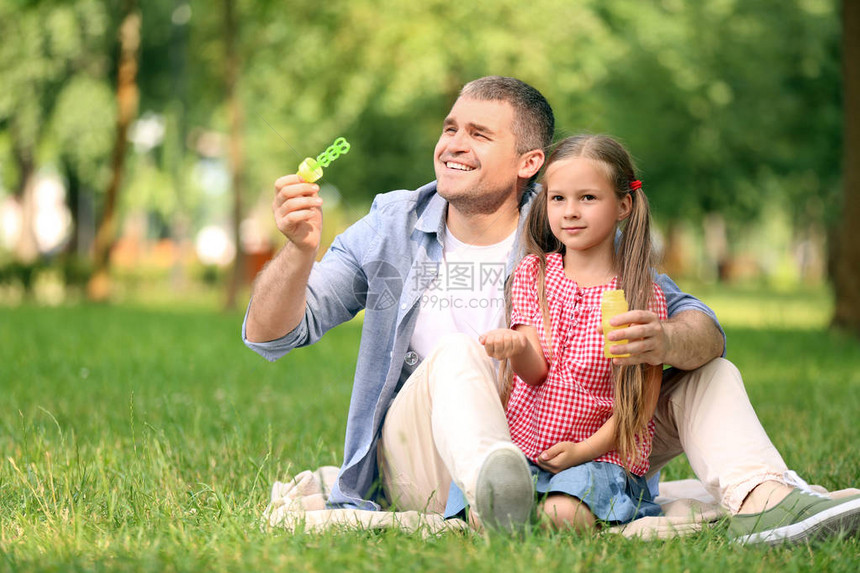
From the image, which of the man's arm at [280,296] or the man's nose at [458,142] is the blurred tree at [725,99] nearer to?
the man's nose at [458,142]

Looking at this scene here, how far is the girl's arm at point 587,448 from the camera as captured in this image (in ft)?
10.3

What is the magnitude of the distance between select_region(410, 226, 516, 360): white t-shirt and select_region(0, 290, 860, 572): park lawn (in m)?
0.67

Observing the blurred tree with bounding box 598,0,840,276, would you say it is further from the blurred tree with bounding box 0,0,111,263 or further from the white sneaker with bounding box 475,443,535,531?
the white sneaker with bounding box 475,443,535,531

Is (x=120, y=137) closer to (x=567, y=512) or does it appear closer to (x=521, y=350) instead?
(x=521, y=350)

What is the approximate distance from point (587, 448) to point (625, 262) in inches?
23.4

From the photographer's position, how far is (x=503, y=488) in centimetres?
280

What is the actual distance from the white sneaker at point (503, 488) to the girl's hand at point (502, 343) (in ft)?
1.01

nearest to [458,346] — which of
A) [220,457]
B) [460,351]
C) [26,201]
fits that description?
[460,351]

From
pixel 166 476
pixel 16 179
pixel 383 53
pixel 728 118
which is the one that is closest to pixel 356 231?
pixel 166 476

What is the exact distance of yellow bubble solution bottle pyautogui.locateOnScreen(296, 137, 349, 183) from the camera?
312cm

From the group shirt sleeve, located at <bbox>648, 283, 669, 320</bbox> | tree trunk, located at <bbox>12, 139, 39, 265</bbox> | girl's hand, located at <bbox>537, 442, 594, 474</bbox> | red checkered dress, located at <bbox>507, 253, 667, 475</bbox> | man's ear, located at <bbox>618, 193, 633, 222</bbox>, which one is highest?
tree trunk, located at <bbox>12, 139, 39, 265</bbox>

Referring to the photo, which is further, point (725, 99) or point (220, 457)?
point (725, 99)

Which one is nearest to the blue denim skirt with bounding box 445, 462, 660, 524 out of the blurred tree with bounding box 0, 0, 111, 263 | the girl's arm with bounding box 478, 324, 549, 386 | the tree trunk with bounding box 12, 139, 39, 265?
the girl's arm with bounding box 478, 324, 549, 386

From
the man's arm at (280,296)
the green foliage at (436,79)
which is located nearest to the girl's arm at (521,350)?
the man's arm at (280,296)
